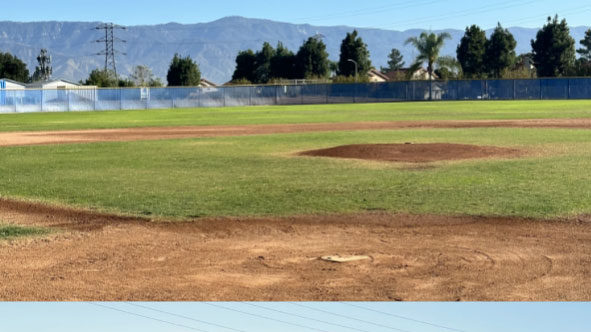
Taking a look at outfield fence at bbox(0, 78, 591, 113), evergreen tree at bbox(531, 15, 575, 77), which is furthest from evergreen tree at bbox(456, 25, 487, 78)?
outfield fence at bbox(0, 78, 591, 113)

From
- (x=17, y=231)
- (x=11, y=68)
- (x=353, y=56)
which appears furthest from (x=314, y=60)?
(x=17, y=231)

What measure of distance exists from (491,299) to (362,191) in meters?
6.88

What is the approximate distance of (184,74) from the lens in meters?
129

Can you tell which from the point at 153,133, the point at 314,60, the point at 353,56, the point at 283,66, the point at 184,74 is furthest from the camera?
the point at 283,66

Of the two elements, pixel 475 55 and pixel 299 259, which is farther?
pixel 475 55

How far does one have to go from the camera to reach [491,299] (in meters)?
6.86

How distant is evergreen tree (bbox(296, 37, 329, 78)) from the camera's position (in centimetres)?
12912

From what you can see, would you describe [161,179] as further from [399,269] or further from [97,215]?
[399,269]

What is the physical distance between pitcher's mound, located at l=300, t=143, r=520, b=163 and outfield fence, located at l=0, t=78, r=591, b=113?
5405 cm

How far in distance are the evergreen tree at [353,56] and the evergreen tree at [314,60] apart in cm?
1382

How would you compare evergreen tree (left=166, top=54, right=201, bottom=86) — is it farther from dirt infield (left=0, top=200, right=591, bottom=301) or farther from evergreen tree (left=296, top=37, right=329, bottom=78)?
dirt infield (left=0, top=200, right=591, bottom=301)

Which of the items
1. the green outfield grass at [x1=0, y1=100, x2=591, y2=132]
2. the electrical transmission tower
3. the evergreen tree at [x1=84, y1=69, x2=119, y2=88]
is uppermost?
the electrical transmission tower

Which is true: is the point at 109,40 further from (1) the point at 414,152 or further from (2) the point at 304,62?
(1) the point at 414,152

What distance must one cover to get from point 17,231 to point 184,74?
120 meters
